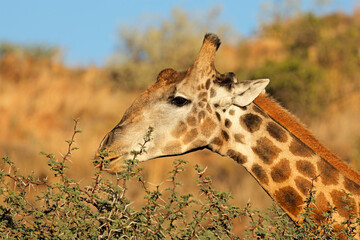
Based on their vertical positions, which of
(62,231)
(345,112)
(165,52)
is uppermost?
(165,52)

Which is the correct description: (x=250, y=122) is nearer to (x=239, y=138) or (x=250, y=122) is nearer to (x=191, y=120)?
(x=239, y=138)

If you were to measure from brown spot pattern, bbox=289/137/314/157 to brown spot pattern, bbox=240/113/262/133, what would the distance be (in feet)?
1.12

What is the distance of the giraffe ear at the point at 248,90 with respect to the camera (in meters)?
5.29

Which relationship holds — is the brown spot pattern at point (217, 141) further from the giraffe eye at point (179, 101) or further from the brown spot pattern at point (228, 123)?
the giraffe eye at point (179, 101)

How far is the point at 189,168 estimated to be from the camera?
47.4 ft

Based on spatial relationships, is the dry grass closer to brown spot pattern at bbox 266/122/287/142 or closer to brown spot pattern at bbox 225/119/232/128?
brown spot pattern at bbox 225/119/232/128

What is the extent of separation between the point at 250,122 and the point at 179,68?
1792 centimetres

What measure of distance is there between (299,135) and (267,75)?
41.4 feet

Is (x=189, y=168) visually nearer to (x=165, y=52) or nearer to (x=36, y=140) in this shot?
(x=36, y=140)

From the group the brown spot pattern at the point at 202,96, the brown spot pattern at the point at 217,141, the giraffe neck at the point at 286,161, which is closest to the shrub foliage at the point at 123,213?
the giraffe neck at the point at 286,161

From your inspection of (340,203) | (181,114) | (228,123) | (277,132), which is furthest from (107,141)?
(340,203)

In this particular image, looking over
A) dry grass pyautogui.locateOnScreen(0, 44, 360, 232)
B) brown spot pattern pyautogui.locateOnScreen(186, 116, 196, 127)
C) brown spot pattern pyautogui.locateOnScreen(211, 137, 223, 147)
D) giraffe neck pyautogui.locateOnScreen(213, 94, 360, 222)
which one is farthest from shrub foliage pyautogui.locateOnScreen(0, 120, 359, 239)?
dry grass pyautogui.locateOnScreen(0, 44, 360, 232)

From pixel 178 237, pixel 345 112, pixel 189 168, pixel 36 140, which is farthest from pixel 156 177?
pixel 178 237

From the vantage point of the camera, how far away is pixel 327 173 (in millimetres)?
5371
